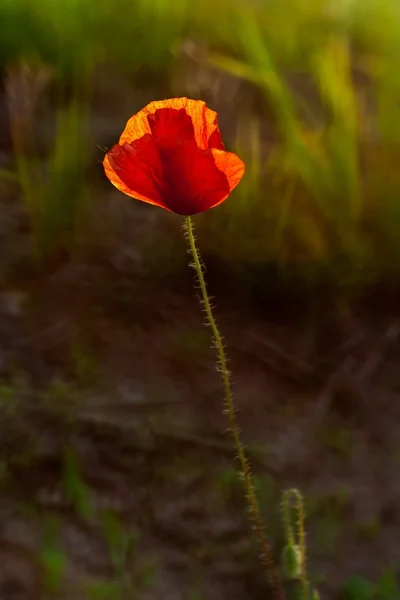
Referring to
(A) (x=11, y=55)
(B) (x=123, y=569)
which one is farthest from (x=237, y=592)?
(A) (x=11, y=55)

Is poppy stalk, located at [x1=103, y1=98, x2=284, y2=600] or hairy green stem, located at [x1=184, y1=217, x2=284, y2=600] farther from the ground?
poppy stalk, located at [x1=103, y1=98, x2=284, y2=600]

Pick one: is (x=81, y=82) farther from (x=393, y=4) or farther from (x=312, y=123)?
(x=393, y=4)

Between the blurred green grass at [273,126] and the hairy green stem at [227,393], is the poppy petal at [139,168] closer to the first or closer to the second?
the hairy green stem at [227,393]

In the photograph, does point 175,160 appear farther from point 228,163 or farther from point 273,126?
point 273,126

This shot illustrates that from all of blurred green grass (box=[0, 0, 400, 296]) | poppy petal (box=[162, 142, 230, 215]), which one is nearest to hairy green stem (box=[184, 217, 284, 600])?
poppy petal (box=[162, 142, 230, 215])

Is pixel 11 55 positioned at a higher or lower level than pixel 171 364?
higher

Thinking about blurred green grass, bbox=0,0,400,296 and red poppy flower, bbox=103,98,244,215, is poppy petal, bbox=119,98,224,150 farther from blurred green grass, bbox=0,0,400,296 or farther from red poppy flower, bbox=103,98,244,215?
blurred green grass, bbox=0,0,400,296

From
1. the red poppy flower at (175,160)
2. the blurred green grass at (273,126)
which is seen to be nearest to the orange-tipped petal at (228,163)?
the red poppy flower at (175,160)

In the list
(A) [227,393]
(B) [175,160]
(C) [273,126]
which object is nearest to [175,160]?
(B) [175,160]
